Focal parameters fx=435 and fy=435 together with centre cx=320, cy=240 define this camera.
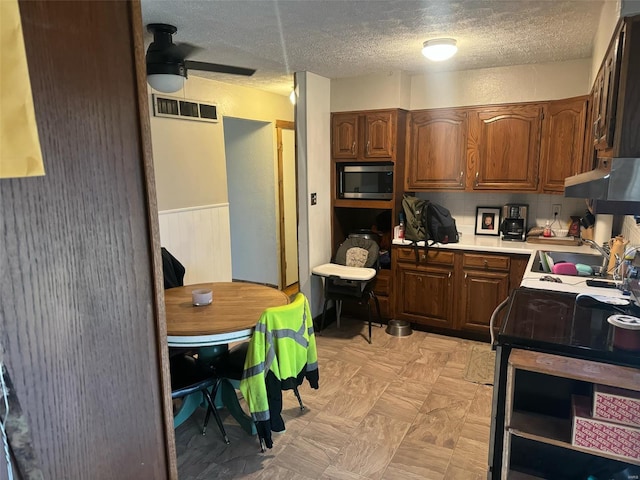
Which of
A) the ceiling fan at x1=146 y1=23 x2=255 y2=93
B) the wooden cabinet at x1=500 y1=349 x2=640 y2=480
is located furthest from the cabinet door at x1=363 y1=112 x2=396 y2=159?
the wooden cabinet at x1=500 y1=349 x2=640 y2=480

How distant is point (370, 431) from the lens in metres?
2.63

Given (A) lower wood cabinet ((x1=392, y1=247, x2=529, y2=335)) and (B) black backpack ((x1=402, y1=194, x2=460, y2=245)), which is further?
(B) black backpack ((x1=402, y1=194, x2=460, y2=245))

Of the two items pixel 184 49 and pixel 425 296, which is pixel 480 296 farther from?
pixel 184 49

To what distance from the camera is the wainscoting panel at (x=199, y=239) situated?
3697mm

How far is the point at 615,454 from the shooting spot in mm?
1598

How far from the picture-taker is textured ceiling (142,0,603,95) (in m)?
2.26

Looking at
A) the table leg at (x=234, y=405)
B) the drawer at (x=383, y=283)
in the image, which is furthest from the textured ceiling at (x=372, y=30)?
the table leg at (x=234, y=405)

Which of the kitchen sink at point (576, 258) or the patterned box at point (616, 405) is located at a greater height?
the kitchen sink at point (576, 258)

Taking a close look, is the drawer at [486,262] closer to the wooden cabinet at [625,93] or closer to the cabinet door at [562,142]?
the cabinet door at [562,142]

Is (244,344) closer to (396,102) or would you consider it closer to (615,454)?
(615,454)

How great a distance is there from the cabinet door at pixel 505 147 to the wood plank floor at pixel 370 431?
1.59 m

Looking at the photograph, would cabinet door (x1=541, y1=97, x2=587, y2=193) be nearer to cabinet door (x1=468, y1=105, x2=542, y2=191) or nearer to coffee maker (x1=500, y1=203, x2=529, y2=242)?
cabinet door (x1=468, y1=105, x2=542, y2=191)

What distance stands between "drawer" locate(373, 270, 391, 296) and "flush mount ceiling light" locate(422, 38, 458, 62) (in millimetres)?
1991

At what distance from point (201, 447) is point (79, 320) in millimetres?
2007
